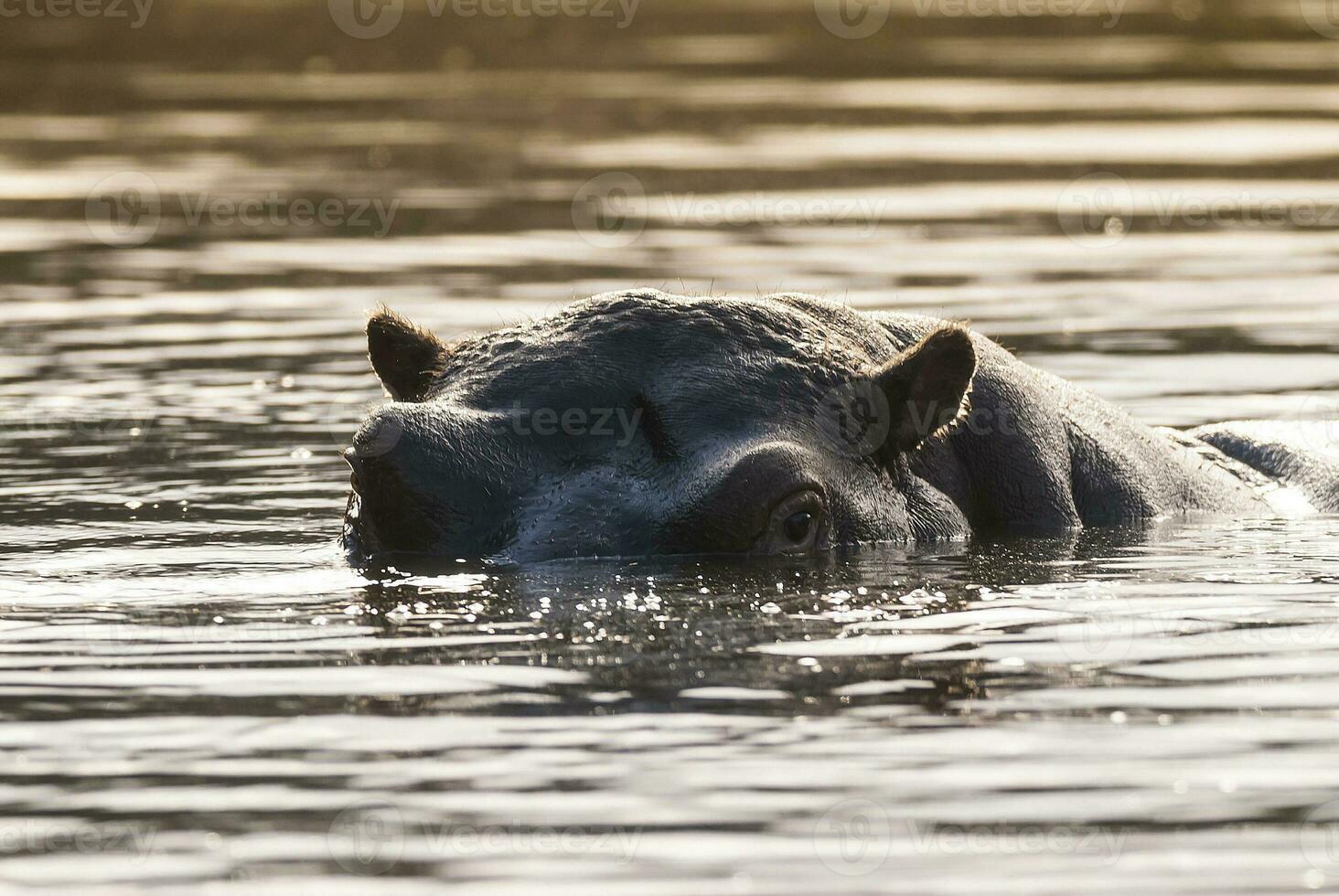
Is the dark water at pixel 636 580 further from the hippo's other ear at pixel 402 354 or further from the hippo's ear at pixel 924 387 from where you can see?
the hippo's other ear at pixel 402 354

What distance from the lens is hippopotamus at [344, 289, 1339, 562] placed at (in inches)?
358

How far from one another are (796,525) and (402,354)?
1940mm

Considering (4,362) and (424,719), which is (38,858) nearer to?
(424,719)

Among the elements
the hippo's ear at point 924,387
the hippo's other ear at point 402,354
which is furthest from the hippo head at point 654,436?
the hippo's other ear at point 402,354

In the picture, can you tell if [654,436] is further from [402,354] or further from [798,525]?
[402,354]

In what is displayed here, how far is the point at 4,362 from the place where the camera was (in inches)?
685

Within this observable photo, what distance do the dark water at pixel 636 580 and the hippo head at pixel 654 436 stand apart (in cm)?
19

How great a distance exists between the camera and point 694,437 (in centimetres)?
920

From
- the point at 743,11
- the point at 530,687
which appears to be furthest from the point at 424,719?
Answer: the point at 743,11

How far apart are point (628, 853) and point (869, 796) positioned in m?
0.75

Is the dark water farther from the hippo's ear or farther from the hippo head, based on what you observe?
the hippo's ear

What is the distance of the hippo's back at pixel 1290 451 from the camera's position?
39.7 ft

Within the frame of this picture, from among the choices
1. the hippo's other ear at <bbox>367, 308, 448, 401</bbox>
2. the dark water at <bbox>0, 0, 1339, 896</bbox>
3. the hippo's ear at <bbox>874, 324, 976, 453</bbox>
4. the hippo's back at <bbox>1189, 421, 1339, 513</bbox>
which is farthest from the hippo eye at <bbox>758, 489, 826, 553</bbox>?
the hippo's back at <bbox>1189, 421, 1339, 513</bbox>

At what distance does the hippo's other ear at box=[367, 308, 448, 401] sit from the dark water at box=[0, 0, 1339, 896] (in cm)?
87
